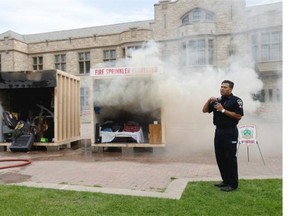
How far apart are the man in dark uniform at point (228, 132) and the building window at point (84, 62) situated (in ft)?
91.2

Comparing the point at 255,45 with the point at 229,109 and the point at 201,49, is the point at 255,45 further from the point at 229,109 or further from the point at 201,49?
the point at 229,109

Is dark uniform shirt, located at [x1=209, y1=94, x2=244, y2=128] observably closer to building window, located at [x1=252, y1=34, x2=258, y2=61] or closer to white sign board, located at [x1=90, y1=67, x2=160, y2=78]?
white sign board, located at [x1=90, y1=67, x2=160, y2=78]

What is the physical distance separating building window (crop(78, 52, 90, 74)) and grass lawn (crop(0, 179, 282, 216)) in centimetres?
2735

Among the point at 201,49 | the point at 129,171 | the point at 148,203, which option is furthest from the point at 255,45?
the point at 148,203

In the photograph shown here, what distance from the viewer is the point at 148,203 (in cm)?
460

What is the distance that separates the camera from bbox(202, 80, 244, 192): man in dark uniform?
5250 millimetres

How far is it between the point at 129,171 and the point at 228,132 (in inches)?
110

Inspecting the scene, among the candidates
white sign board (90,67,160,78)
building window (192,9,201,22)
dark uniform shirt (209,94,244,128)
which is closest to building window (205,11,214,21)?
building window (192,9,201,22)

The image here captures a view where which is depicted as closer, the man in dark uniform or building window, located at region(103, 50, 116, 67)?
the man in dark uniform

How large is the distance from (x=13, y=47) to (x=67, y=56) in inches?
210

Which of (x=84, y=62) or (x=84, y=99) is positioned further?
(x=84, y=62)

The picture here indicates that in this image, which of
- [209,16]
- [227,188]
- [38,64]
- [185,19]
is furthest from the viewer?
[38,64]

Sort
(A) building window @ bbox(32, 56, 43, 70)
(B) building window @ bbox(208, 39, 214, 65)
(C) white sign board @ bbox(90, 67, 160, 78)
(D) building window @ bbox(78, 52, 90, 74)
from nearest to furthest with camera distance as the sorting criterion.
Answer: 1. (C) white sign board @ bbox(90, 67, 160, 78)
2. (B) building window @ bbox(208, 39, 214, 65)
3. (D) building window @ bbox(78, 52, 90, 74)
4. (A) building window @ bbox(32, 56, 43, 70)

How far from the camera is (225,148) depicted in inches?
209
